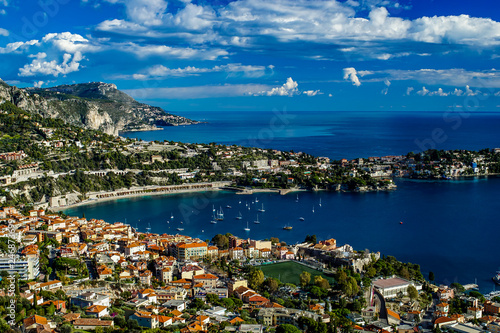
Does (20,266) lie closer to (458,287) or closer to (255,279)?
(255,279)

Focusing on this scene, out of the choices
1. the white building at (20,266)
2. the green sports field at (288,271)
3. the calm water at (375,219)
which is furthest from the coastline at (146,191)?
the green sports field at (288,271)

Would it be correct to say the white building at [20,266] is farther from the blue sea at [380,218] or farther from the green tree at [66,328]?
the blue sea at [380,218]

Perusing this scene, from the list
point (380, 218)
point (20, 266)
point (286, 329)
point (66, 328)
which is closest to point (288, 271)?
point (286, 329)

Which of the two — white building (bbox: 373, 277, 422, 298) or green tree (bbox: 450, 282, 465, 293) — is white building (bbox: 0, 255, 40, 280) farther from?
green tree (bbox: 450, 282, 465, 293)

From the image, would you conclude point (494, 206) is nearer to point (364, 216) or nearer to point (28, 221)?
point (364, 216)

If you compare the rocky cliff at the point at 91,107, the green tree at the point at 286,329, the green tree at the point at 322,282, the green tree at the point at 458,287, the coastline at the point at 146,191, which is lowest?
the green tree at the point at 458,287

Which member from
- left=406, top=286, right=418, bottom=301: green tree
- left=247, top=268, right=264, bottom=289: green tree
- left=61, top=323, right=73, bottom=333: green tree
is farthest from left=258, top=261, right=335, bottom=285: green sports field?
left=61, top=323, right=73, bottom=333: green tree

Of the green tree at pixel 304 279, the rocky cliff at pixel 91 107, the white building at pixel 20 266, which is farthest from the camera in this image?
the rocky cliff at pixel 91 107
